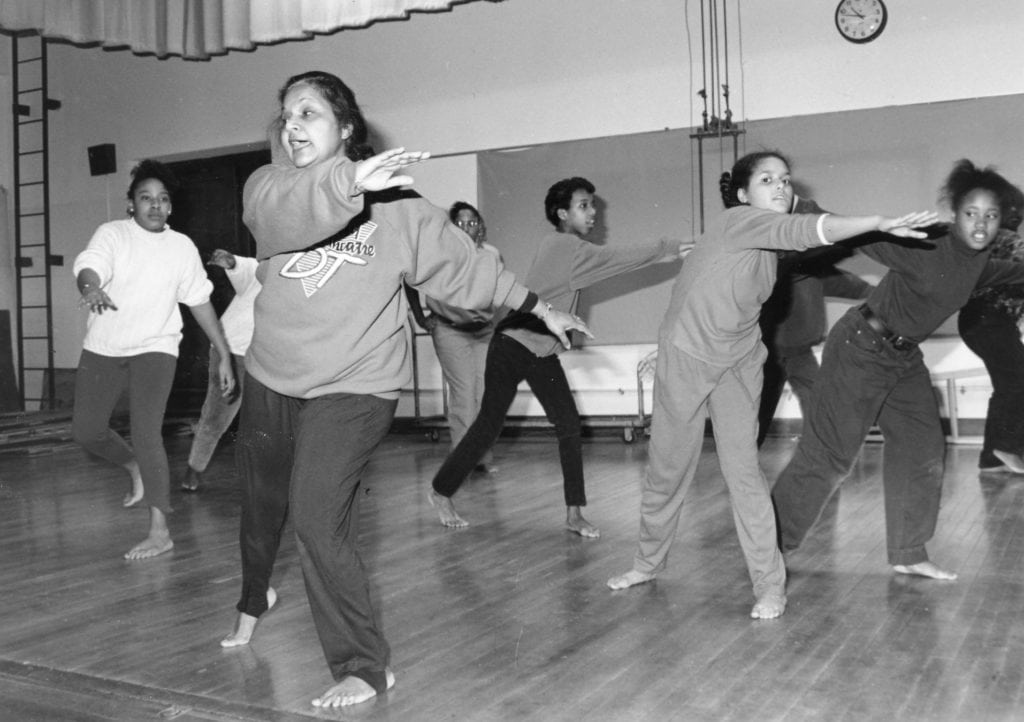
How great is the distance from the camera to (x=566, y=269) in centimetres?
445

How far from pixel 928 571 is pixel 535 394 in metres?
1.62

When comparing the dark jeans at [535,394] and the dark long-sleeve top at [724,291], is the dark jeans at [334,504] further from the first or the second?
the dark jeans at [535,394]

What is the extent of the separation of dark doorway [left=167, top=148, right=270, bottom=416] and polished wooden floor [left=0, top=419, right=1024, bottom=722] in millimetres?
4829

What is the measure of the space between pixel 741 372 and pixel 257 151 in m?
7.49

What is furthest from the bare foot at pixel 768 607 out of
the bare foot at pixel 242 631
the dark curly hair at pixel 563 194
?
the dark curly hair at pixel 563 194

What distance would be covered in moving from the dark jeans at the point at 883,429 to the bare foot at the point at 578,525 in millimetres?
1116

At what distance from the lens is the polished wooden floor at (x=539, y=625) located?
265cm

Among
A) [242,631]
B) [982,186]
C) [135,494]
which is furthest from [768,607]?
[135,494]

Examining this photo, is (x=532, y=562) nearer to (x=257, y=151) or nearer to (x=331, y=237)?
(x=331, y=237)

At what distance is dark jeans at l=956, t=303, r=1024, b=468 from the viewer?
5941 mm

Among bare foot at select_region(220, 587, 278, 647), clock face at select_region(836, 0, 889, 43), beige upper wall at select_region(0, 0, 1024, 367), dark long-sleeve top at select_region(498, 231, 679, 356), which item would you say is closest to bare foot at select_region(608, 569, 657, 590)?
dark long-sleeve top at select_region(498, 231, 679, 356)

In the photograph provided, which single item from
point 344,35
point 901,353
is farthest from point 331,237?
point 344,35

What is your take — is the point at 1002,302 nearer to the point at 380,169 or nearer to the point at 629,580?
the point at 629,580

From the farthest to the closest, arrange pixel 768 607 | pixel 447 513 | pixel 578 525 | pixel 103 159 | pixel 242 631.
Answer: pixel 103 159, pixel 447 513, pixel 578 525, pixel 768 607, pixel 242 631
